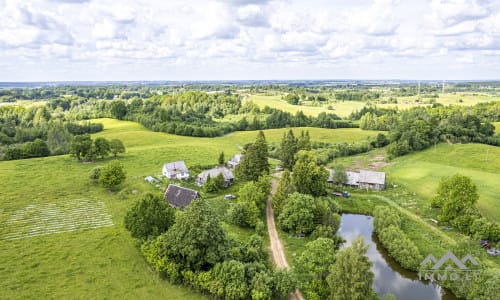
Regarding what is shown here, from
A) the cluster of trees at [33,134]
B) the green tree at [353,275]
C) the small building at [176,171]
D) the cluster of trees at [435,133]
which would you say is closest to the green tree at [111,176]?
the small building at [176,171]

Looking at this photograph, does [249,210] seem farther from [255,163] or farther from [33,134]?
[33,134]

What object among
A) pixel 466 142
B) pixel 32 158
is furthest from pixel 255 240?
pixel 466 142

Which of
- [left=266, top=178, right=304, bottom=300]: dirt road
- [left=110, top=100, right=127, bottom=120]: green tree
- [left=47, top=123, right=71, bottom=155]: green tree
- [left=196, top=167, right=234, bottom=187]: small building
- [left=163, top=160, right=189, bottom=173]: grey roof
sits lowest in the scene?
[left=266, top=178, right=304, bottom=300]: dirt road

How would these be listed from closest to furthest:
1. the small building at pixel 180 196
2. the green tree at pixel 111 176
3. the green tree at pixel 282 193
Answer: the small building at pixel 180 196
the green tree at pixel 282 193
the green tree at pixel 111 176

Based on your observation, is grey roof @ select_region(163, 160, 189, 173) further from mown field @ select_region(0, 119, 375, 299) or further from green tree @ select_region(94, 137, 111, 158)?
green tree @ select_region(94, 137, 111, 158)

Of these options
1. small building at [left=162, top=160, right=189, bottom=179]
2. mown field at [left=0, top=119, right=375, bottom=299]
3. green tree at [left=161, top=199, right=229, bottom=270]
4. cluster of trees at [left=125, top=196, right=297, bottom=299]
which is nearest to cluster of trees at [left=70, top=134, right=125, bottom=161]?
mown field at [left=0, top=119, right=375, bottom=299]

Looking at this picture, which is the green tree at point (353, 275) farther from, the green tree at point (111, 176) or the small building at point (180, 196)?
the green tree at point (111, 176)

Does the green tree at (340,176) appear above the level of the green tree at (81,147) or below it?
below
